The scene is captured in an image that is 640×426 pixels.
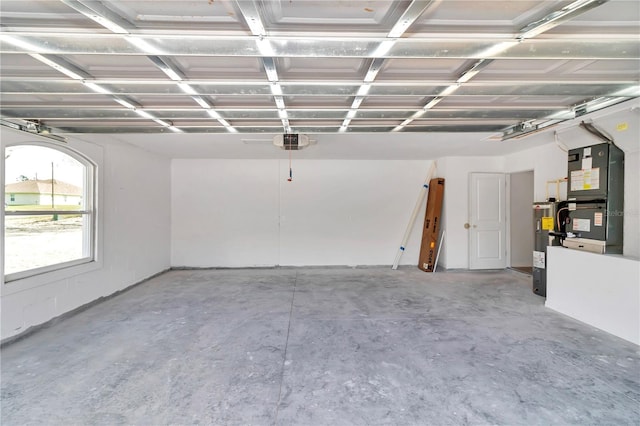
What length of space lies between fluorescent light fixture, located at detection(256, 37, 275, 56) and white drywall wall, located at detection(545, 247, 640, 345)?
3.80 m

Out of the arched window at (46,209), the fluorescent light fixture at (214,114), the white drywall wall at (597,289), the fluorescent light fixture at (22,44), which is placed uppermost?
the fluorescent light fixture at (214,114)

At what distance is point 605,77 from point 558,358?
7.63 ft

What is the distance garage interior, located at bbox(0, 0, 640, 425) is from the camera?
4.71 feet

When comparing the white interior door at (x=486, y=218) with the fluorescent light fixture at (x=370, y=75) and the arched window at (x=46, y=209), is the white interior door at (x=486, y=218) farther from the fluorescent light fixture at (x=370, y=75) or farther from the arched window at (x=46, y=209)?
the arched window at (x=46, y=209)

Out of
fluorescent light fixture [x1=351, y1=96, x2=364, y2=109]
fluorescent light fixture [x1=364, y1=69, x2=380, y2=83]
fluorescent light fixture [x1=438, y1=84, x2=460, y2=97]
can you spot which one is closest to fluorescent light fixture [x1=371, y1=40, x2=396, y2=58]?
fluorescent light fixture [x1=364, y1=69, x2=380, y2=83]

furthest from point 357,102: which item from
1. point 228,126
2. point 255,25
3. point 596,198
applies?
point 596,198

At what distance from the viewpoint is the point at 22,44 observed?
1440 mm

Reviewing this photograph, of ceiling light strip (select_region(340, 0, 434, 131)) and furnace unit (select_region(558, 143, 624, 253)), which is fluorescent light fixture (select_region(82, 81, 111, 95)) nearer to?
ceiling light strip (select_region(340, 0, 434, 131))

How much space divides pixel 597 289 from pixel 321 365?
3.16 metres

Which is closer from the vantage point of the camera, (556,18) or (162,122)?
(556,18)

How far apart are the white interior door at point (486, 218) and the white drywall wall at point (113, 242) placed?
631 cm

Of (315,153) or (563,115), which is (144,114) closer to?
(315,153)

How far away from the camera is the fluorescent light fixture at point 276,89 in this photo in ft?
6.47

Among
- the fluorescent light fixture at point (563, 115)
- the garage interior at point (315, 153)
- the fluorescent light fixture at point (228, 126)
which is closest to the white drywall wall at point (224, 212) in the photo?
the garage interior at point (315, 153)
